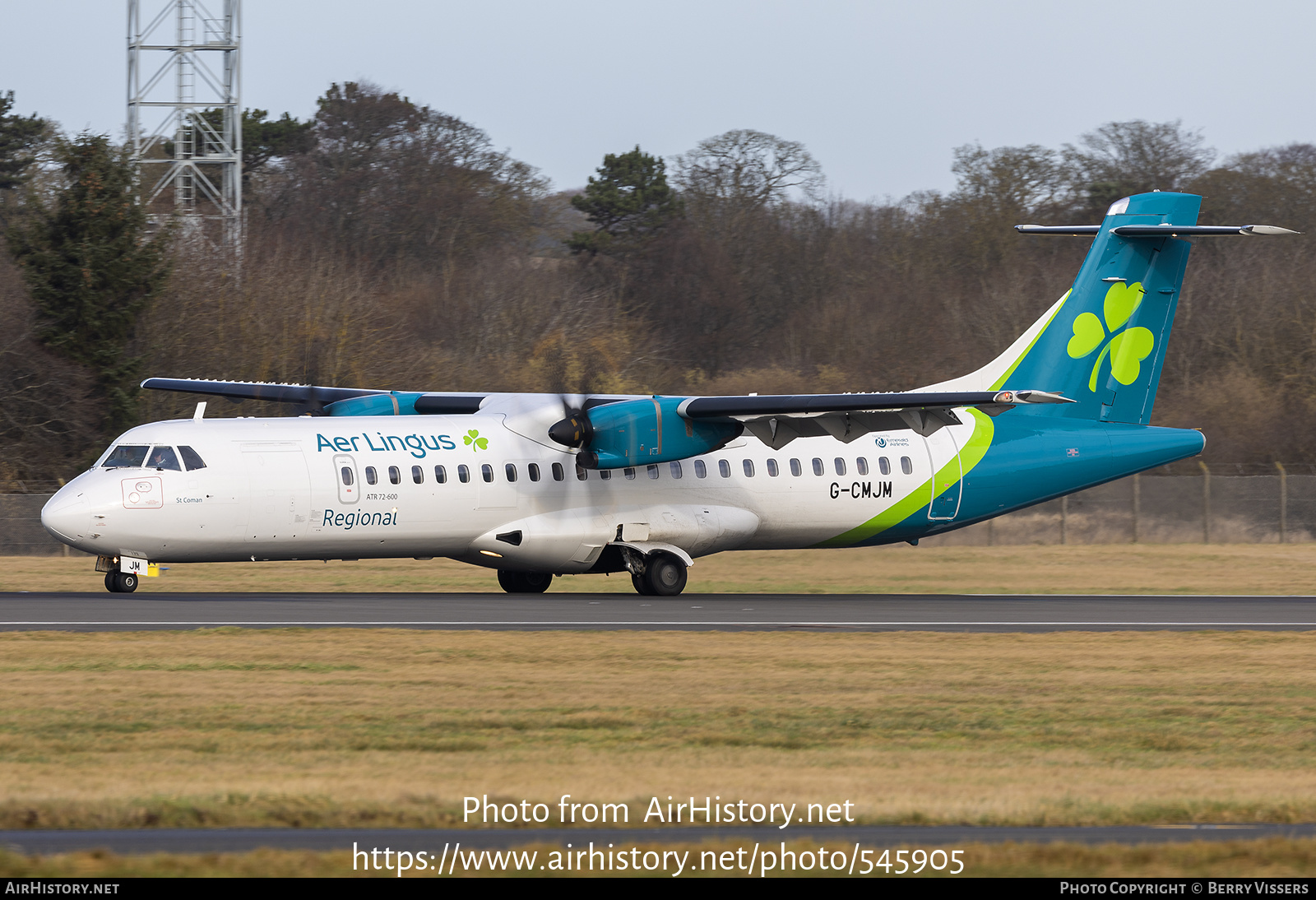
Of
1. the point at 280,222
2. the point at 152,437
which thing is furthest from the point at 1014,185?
the point at 152,437

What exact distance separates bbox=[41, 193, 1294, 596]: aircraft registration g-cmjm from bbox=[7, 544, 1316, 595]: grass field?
2237 millimetres

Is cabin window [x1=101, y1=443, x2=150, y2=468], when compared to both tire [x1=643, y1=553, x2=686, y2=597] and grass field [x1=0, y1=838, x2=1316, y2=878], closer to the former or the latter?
tire [x1=643, y1=553, x2=686, y2=597]

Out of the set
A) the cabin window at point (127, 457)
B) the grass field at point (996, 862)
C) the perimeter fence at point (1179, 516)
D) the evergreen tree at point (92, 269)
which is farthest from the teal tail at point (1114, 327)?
the evergreen tree at point (92, 269)

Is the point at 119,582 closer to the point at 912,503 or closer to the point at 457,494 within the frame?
the point at 457,494

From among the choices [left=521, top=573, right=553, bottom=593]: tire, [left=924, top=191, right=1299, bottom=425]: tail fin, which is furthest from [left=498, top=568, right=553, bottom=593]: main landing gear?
[left=924, top=191, right=1299, bottom=425]: tail fin

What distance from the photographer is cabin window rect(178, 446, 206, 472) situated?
2184cm

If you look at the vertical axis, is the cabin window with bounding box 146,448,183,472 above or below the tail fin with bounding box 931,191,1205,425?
below

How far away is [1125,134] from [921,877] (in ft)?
232

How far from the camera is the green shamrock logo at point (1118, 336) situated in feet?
90.5

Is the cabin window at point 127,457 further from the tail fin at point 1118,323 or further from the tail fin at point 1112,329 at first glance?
the tail fin at point 1118,323

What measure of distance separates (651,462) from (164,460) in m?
7.23

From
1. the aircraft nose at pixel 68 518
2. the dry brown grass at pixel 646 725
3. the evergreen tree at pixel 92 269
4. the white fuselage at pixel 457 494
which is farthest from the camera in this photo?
the evergreen tree at pixel 92 269

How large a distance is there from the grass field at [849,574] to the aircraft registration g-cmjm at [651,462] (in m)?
2.24

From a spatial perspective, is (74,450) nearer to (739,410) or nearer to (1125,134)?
(739,410)
